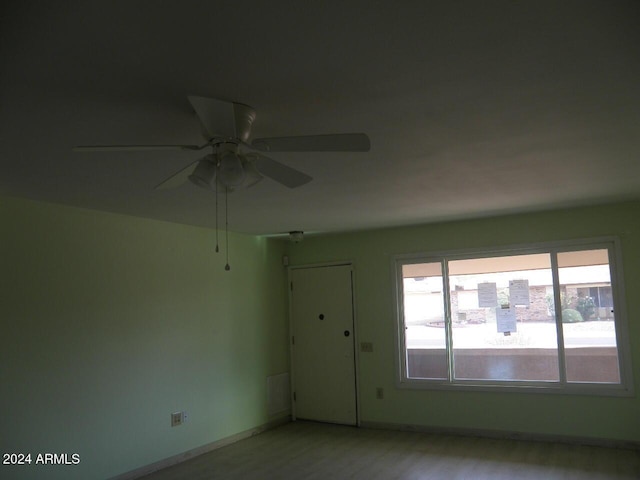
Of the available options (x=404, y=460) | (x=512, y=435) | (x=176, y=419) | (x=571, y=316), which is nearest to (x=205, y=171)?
(x=176, y=419)

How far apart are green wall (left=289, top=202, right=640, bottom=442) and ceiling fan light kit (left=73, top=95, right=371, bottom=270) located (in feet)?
11.7

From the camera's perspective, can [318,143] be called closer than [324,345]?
Yes

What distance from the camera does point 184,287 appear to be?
5.18m

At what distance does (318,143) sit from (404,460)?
3.59m

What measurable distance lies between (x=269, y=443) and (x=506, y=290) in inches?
117

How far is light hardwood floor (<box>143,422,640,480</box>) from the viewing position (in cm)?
420

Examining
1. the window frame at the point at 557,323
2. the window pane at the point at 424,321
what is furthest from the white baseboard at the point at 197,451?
the window pane at the point at 424,321

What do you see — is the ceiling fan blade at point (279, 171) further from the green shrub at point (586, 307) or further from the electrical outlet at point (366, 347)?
the electrical outlet at point (366, 347)

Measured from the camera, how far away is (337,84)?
2109 mm

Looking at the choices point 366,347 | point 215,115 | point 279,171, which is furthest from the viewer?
point 366,347

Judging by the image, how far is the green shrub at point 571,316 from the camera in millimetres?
5012

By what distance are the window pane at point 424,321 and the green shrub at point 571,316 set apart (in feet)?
4.07

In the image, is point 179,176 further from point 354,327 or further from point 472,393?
point 472,393

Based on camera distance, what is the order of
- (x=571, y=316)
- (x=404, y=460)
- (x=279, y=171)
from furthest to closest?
(x=571, y=316)
(x=404, y=460)
(x=279, y=171)
